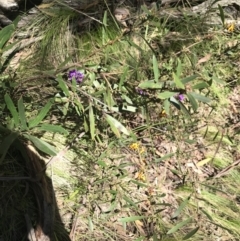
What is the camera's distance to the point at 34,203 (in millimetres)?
1771

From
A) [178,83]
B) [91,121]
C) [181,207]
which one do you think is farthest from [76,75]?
[181,207]

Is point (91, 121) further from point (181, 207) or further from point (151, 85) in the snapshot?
point (181, 207)

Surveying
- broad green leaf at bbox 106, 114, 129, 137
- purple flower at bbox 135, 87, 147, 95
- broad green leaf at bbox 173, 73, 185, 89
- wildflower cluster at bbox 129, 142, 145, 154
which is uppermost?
broad green leaf at bbox 173, 73, 185, 89

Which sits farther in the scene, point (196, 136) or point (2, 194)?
point (196, 136)

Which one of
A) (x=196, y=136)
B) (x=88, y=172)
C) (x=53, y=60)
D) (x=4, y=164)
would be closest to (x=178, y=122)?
(x=196, y=136)

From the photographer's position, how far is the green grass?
1.76 metres

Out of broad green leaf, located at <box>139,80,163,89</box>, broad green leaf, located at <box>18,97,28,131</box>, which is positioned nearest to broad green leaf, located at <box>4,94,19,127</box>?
broad green leaf, located at <box>18,97,28,131</box>

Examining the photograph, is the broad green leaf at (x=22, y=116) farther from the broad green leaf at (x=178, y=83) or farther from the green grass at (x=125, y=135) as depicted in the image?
the broad green leaf at (x=178, y=83)

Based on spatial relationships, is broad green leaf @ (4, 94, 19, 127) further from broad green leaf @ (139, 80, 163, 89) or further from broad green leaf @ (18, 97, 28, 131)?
broad green leaf @ (139, 80, 163, 89)

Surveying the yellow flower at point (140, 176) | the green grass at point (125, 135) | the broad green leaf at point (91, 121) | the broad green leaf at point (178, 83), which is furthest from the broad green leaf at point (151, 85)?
the yellow flower at point (140, 176)

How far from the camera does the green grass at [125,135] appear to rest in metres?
1.76

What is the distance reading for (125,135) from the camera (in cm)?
199

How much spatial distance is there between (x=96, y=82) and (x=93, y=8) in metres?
0.47

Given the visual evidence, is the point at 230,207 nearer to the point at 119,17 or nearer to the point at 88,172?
the point at 88,172
